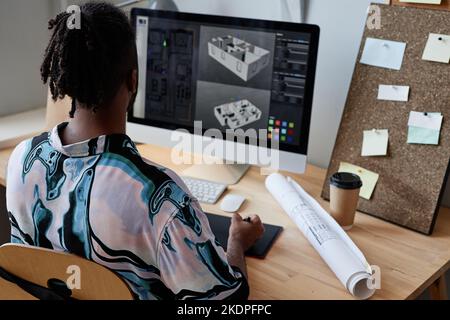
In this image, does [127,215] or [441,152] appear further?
[441,152]

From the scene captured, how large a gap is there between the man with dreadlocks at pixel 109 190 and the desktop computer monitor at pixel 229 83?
1.79 ft

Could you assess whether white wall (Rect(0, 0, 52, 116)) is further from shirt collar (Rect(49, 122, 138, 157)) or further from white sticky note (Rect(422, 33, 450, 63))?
white sticky note (Rect(422, 33, 450, 63))

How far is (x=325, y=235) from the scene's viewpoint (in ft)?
4.35

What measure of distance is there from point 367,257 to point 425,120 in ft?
1.18

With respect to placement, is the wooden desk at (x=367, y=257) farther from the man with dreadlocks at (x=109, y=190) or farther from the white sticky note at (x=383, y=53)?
the white sticky note at (x=383, y=53)

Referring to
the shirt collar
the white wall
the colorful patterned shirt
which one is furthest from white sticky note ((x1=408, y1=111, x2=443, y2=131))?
the white wall

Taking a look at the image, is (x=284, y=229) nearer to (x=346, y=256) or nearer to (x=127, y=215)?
(x=346, y=256)

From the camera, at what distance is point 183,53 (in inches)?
66.3

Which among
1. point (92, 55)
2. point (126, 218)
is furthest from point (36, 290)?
point (92, 55)

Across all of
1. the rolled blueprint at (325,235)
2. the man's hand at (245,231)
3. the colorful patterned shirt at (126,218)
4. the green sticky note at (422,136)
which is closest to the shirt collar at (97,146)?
the colorful patterned shirt at (126,218)

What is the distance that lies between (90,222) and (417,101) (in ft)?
2.75

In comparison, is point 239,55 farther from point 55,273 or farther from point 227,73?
point 55,273

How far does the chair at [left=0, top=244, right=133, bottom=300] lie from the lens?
0.96 metres
